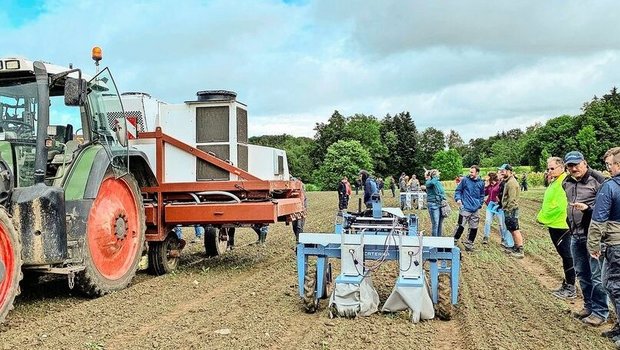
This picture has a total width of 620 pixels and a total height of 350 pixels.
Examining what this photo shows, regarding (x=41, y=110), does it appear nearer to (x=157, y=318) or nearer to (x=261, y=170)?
(x=157, y=318)

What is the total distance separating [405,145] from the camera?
8606cm

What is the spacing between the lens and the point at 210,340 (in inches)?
207

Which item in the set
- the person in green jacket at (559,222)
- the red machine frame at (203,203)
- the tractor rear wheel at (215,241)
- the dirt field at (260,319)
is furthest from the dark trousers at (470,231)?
the tractor rear wheel at (215,241)

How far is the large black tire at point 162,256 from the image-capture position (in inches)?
346

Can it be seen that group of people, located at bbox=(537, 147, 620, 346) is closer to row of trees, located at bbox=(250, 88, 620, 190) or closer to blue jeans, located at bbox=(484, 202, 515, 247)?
blue jeans, located at bbox=(484, 202, 515, 247)

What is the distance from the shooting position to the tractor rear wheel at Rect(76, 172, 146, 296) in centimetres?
666

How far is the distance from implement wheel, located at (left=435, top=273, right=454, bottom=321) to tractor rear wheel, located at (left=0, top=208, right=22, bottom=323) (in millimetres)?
3903

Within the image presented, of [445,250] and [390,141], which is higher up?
[390,141]

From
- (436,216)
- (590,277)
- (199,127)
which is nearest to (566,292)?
(590,277)

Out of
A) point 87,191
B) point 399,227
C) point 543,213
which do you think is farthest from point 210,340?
point 543,213

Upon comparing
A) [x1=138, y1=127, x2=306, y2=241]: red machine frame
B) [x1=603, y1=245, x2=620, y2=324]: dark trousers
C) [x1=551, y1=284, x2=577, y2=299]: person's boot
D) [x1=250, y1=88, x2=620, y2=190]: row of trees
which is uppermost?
[x1=250, y1=88, x2=620, y2=190]: row of trees

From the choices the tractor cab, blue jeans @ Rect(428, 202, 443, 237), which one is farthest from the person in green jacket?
the tractor cab

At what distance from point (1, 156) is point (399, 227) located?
4.22 meters

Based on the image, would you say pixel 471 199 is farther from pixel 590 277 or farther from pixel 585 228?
pixel 585 228
